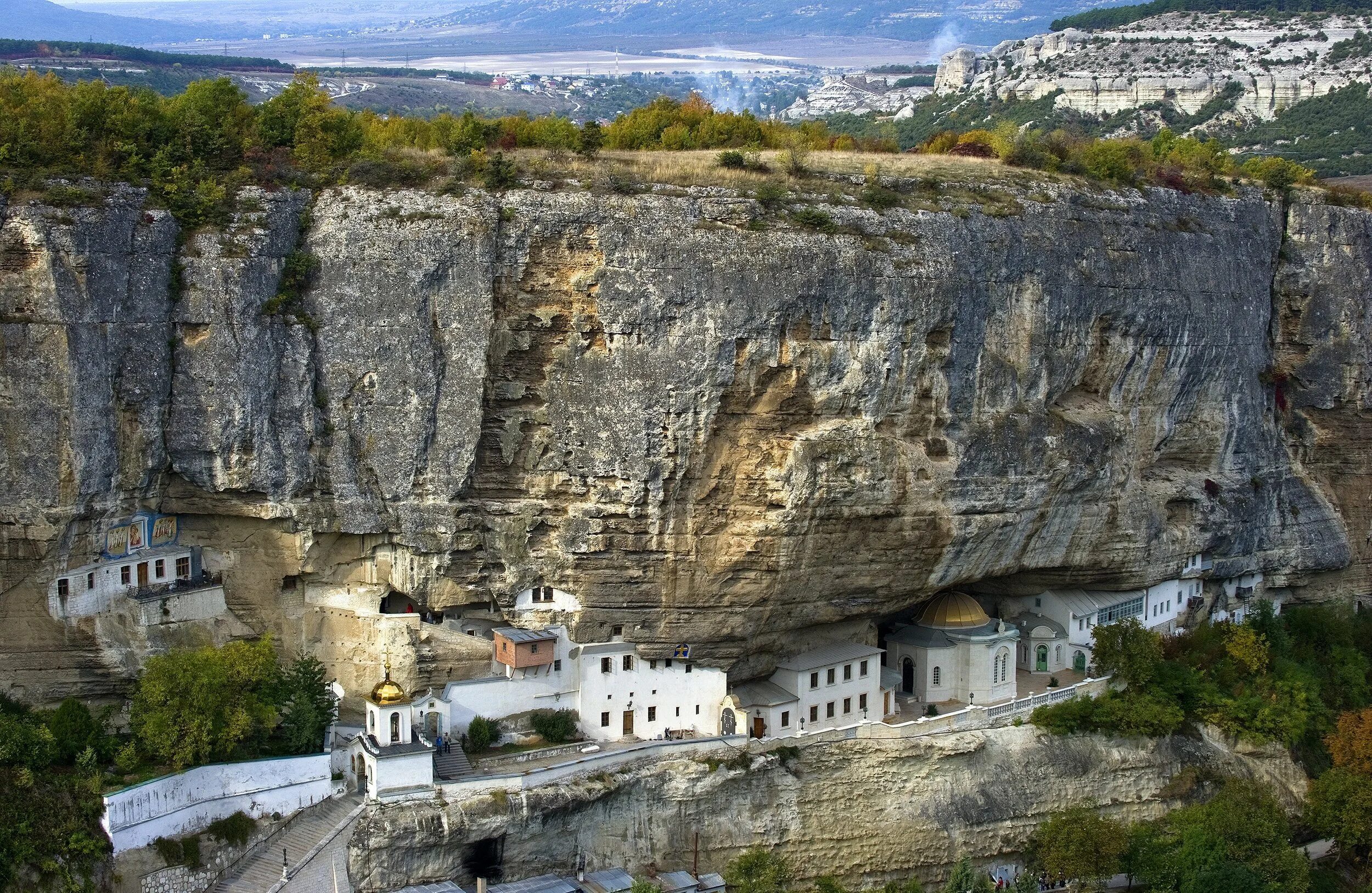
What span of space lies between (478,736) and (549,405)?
22.8 feet

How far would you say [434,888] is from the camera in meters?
35.6

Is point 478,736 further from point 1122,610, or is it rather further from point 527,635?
point 1122,610

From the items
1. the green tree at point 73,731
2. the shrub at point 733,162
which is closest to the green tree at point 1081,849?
the shrub at point 733,162

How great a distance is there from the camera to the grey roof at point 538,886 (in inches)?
→ 1423

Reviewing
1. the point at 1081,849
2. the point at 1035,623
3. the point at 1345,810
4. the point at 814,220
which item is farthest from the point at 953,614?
the point at 814,220

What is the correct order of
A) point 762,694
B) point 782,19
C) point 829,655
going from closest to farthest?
1. point 762,694
2. point 829,655
3. point 782,19

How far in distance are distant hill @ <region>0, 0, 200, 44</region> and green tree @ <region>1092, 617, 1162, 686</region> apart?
105m

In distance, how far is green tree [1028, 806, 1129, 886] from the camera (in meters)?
41.1

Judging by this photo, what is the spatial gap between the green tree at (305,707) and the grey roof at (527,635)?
3.78 metres

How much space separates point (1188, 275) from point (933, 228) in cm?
869

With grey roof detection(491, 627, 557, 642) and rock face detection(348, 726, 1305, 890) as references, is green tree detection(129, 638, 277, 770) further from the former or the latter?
grey roof detection(491, 627, 557, 642)

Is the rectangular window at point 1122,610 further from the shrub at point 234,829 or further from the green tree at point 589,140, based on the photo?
the shrub at point 234,829

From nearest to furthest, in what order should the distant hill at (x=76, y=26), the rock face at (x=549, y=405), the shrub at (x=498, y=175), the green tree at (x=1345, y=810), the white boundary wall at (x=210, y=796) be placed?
the white boundary wall at (x=210, y=796)
the rock face at (x=549, y=405)
the shrub at (x=498, y=175)
the green tree at (x=1345, y=810)
the distant hill at (x=76, y=26)

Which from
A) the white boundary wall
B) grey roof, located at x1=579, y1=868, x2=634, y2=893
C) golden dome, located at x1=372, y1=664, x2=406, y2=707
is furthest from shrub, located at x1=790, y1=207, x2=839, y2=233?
the white boundary wall
